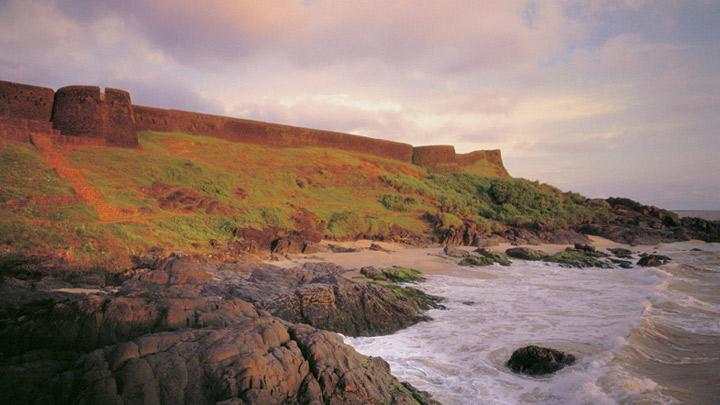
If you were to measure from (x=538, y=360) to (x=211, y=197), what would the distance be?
16.2m

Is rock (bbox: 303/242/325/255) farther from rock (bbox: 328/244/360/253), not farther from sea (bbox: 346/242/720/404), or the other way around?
Answer: sea (bbox: 346/242/720/404)

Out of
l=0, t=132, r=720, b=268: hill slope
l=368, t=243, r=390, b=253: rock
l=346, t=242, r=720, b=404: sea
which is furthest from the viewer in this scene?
l=368, t=243, r=390, b=253: rock

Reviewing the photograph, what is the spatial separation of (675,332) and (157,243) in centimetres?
1457

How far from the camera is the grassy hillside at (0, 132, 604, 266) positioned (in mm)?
12992

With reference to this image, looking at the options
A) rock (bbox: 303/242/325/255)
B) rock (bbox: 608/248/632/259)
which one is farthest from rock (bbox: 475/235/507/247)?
rock (bbox: 303/242/325/255)

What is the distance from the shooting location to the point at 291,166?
27.3 metres

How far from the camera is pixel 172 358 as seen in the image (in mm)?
4449

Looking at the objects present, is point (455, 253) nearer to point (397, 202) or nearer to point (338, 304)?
point (397, 202)

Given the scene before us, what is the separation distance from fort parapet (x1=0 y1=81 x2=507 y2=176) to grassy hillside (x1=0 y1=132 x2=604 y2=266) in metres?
0.97

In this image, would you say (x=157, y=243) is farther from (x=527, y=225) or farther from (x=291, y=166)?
(x=527, y=225)

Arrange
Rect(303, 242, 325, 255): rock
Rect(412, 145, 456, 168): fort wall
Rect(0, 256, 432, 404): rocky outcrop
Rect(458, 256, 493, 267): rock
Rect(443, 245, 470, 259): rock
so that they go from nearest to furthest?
Rect(0, 256, 432, 404): rocky outcrop → Rect(303, 242, 325, 255): rock → Rect(458, 256, 493, 267): rock → Rect(443, 245, 470, 259): rock → Rect(412, 145, 456, 168): fort wall

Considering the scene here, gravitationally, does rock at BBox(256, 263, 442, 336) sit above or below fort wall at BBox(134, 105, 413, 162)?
below

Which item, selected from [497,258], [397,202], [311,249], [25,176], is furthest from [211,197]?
[497,258]

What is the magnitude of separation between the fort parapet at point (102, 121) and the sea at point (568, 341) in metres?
17.7
